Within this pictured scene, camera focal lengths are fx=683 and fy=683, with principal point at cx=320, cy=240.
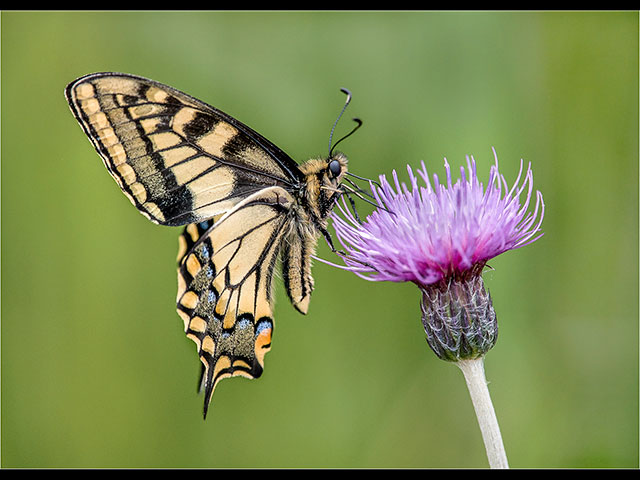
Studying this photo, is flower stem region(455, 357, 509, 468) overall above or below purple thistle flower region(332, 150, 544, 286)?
below

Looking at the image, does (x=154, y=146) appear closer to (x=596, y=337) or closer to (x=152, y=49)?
(x=152, y=49)

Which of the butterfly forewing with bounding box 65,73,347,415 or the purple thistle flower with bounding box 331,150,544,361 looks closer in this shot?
the purple thistle flower with bounding box 331,150,544,361

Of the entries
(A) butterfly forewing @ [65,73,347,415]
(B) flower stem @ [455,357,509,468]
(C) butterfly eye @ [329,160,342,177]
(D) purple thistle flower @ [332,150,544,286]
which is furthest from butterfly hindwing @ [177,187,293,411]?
(B) flower stem @ [455,357,509,468]

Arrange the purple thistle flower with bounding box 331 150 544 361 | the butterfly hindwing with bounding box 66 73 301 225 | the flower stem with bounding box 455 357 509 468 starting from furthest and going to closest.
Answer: the butterfly hindwing with bounding box 66 73 301 225, the purple thistle flower with bounding box 331 150 544 361, the flower stem with bounding box 455 357 509 468

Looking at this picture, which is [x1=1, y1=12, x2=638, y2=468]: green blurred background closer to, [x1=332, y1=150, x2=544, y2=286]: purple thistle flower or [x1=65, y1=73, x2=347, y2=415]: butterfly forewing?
[x1=65, y1=73, x2=347, y2=415]: butterfly forewing

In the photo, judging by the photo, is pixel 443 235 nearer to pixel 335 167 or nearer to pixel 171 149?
pixel 335 167

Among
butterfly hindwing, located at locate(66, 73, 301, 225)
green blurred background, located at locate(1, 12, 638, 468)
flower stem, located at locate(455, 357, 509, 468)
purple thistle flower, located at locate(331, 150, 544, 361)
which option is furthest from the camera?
green blurred background, located at locate(1, 12, 638, 468)
